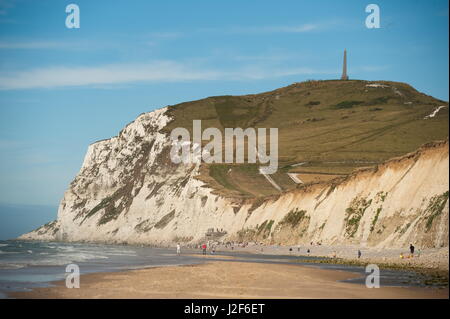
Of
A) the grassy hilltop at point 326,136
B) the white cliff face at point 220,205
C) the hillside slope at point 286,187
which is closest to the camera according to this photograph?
the white cliff face at point 220,205

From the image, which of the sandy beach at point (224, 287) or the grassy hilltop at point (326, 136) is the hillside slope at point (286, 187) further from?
the sandy beach at point (224, 287)

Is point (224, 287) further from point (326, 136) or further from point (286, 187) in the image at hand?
point (326, 136)

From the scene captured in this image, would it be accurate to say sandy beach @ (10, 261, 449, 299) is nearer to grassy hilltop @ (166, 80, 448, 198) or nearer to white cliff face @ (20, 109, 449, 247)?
white cliff face @ (20, 109, 449, 247)

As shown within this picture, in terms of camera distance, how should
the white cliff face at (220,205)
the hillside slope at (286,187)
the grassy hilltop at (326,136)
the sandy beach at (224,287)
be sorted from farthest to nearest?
the grassy hilltop at (326,136) → the hillside slope at (286,187) → the white cliff face at (220,205) → the sandy beach at (224,287)

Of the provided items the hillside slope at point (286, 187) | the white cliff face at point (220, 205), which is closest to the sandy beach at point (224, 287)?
the white cliff face at point (220, 205)

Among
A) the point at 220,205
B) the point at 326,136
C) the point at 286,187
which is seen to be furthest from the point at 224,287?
the point at 326,136
